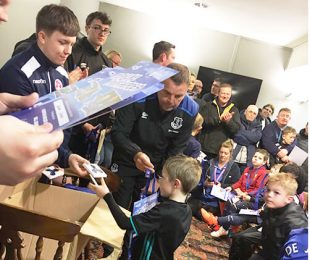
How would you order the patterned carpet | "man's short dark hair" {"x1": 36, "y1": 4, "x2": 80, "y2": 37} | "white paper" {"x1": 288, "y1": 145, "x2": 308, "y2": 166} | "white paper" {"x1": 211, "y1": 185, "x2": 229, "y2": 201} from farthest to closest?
"white paper" {"x1": 288, "y1": 145, "x2": 308, "y2": 166}, "white paper" {"x1": 211, "y1": 185, "x2": 229, "y2": 201}, the patterned carpet, "man's short dark hair" {"x1": 36, "y1": 4, "x2": 80, "y2": 37}

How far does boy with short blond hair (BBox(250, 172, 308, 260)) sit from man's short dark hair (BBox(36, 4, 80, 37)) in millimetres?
1828

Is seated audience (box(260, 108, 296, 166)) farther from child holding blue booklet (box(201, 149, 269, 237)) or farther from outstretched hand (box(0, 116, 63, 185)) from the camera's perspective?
outstretched hand (box(0, 116, 63, 185))

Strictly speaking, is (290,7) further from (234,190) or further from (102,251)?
(102,251)

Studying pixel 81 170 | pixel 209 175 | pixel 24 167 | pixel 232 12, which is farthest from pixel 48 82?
pixel 232 12

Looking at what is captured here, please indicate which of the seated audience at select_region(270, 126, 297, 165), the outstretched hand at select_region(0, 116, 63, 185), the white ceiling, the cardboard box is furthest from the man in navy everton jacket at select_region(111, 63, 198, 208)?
the white ceiling

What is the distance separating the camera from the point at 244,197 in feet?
11.5

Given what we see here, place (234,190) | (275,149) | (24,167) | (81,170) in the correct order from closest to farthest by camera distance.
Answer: (24,167) → (81,170) → (234,190) → (275,149)

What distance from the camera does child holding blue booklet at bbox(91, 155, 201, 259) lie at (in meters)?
1.56

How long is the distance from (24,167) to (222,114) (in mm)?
3637

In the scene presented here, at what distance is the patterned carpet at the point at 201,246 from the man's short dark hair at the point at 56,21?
2.04m

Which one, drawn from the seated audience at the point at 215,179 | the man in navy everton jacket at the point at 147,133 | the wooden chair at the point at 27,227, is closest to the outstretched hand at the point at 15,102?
the wooden chair at the point at 27,227

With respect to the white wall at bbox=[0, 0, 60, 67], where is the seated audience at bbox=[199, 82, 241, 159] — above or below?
below

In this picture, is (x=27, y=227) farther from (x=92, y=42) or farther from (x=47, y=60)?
(x=92, y=42)

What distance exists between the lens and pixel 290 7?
4.66m
